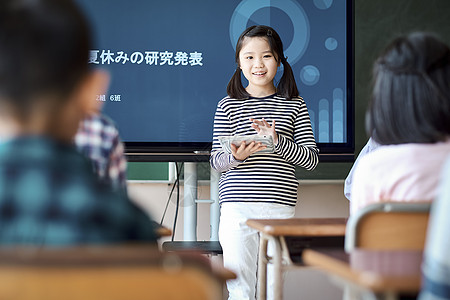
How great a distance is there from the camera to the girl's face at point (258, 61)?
9.57 ft

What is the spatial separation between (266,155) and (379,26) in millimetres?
1606

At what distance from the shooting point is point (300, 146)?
→ 2.83m

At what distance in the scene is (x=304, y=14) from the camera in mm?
3701

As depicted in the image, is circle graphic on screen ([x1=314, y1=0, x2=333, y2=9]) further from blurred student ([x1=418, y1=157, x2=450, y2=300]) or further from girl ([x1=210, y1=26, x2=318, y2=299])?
blurred student ([x1=418, y1=157, x2=450, y2=300])

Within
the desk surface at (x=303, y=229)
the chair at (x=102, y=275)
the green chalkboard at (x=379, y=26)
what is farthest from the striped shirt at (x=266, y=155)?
the chair at (x=102, y=275)

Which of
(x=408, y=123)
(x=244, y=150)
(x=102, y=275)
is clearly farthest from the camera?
(x=244, y=150)

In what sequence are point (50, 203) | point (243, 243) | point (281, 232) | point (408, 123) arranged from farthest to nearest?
point (243, 243) → point (281, 232) → point (408, 123) → point (50, 203)

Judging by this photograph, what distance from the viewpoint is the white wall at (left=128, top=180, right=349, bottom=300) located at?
3.84 m

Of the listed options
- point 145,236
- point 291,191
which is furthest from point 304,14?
point 145,236

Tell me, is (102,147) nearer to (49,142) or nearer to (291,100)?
(49,142)

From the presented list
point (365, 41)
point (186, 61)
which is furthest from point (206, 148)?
point (365, 41)

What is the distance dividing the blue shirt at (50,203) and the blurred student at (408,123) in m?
A: 0.76

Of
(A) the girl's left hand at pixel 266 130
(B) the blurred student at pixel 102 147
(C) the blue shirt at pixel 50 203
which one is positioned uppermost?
(A) the girl's left hand at pixel 266 130

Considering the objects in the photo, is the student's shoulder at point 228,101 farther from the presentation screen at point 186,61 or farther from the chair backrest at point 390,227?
the chair backrest at point 390,227
